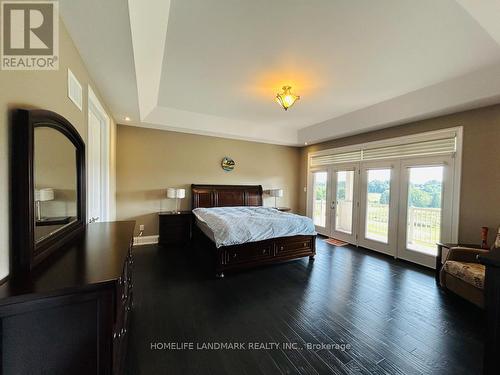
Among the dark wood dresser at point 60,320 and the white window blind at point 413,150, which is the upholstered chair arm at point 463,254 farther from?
the dark wood dresser at point 60,320

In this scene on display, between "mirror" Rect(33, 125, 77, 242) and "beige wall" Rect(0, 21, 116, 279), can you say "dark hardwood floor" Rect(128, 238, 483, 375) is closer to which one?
"mirror" Rect(33, 125, 77, 242)

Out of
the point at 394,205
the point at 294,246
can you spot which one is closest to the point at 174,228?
the point at 294,246

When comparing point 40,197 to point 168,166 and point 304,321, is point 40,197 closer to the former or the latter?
point 304,321

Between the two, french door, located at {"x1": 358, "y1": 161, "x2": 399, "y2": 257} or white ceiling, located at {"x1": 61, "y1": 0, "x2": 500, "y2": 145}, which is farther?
french door, located at {"x1": 358, "y1": 161, "x2": 399, "y2": 257}

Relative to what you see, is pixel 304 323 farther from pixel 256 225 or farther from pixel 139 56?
pixel 139 56

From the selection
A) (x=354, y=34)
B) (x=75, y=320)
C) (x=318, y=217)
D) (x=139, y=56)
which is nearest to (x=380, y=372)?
(x=75, y=320)

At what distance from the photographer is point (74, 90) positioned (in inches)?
74.7

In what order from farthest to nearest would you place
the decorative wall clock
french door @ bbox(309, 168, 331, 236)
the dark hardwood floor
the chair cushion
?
french door @ bbox(309, 168, 331, 236) < the decorative wall clock < the chair cushion < the dark hardwood floor

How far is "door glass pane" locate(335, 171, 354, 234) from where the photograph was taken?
5.14 metres

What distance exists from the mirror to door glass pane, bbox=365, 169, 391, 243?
508 cm

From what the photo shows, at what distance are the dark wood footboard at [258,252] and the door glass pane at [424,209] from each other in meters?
1.90

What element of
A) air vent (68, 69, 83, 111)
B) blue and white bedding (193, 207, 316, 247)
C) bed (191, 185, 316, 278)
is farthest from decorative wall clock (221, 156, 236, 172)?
air vent (68, 69, 83, 111)

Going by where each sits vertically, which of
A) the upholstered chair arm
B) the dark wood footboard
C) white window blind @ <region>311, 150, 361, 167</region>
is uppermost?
white window blind @ <region>311, 150, 361, 167</region>

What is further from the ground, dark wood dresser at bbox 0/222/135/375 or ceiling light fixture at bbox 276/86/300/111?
ceiling light fixture at bbox 276/86/300/111
